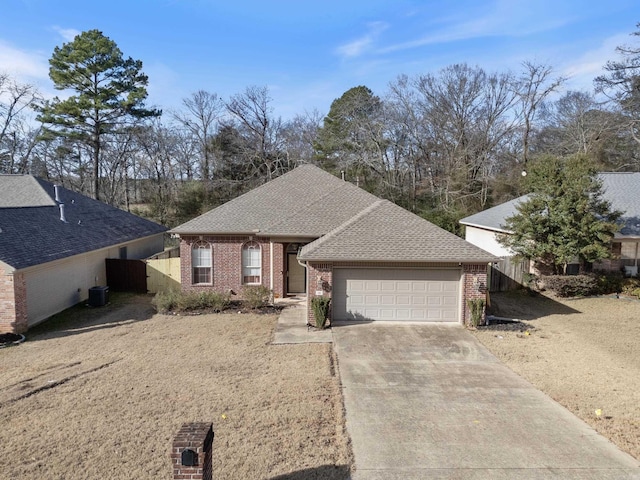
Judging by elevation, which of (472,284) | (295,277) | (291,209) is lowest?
(295,277)

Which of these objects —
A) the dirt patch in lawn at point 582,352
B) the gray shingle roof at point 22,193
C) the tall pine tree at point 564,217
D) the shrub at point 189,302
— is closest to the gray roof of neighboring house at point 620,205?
the tall pine tree at point 564,217

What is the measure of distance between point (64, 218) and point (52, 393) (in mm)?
12402

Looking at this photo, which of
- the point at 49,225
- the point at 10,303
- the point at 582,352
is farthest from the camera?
the point at 49,225

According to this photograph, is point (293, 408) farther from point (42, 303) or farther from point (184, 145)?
point (184, 145)

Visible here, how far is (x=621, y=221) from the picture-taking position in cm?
1869

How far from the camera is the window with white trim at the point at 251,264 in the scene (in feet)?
56.7

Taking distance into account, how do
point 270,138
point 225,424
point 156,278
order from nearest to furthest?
1. point 225,424
2. point 156,278
3. point 270,138

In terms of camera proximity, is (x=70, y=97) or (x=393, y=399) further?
(x=70, y=97)

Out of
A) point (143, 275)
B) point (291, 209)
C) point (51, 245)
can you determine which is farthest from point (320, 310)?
point (51, 245)

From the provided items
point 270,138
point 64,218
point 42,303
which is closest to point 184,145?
point 270,138

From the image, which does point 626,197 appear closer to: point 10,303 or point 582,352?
point 582,352

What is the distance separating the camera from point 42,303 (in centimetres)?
1432

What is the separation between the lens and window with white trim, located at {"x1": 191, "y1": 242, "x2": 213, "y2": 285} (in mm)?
17328

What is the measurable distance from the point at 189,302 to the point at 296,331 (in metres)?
4.78
